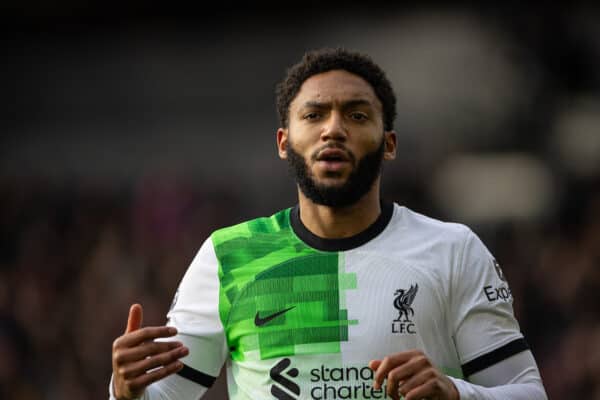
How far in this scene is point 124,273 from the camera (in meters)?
A: 9.95

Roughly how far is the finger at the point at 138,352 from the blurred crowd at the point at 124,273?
5.05 metres

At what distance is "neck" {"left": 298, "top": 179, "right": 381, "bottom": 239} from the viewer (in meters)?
3.98

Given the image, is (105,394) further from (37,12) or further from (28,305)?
(37,12)

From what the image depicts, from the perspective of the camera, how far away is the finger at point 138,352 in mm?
3412

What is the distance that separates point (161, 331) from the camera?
3.43 m

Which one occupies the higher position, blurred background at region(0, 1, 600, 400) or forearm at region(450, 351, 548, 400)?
blurred background at region(0, 1, 600, 400)

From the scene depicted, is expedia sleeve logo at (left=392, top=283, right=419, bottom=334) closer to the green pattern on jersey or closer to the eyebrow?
the green pattern on jersey

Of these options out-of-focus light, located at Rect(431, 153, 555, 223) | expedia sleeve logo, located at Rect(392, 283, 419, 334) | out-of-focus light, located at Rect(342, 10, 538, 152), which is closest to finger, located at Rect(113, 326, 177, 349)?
expedia sleeve logo, located at Rect(392, 283, 419, 334)

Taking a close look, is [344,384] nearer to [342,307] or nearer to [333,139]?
[342,307]

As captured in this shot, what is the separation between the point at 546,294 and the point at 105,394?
3.80 metres

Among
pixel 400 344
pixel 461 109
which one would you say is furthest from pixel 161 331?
pixel 461 109

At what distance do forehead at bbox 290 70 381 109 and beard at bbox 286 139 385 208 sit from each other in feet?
0.66

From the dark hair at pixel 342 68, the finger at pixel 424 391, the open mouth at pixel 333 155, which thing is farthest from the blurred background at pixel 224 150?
the finger at pixel 424 391

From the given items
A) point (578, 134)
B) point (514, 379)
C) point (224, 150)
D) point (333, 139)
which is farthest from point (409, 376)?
point (224, 150)
